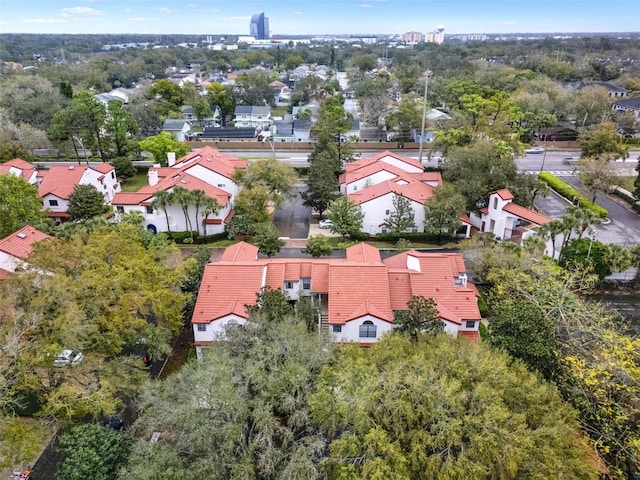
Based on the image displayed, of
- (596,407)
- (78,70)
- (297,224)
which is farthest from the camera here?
(78,70)

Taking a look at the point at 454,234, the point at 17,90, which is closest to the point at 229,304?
the point at 454,234

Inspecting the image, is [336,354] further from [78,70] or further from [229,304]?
[78,70]

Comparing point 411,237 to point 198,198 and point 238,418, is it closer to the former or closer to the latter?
point 198,198

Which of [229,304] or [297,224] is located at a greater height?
[229,304]

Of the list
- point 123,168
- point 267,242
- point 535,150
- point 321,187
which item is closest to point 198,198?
point 267,242

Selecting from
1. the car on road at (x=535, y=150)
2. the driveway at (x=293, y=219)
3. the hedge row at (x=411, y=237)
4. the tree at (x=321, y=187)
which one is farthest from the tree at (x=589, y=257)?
the car on road at (x=535, y=150)

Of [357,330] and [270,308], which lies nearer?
[270,308]

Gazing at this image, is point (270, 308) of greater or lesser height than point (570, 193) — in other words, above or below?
above
